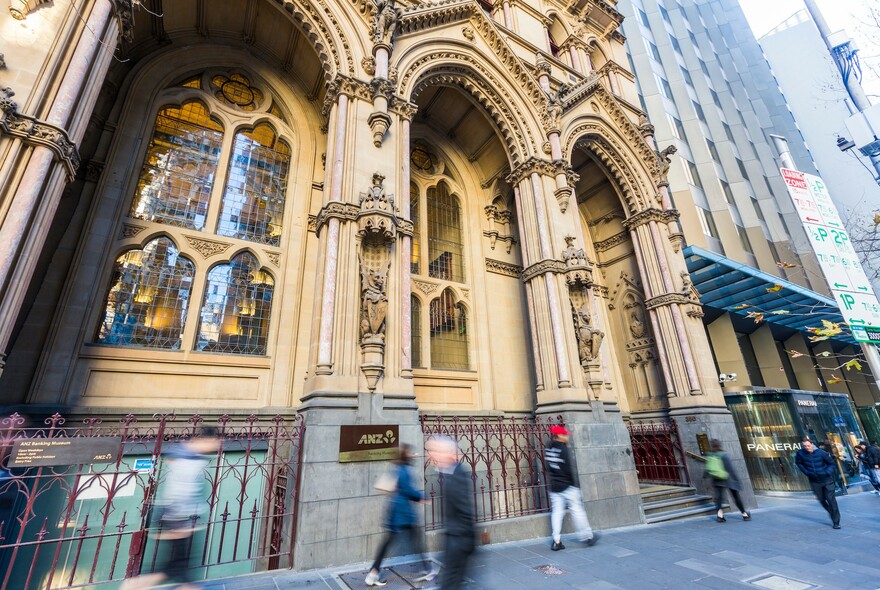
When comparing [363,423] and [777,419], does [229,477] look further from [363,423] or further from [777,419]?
[777,419]

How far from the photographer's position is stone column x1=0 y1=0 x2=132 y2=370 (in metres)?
5.24

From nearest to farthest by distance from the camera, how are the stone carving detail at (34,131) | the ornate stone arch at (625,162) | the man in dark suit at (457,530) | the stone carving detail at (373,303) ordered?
1. the man in dark suit at (457,530)
2. the stone carving detail at (34,131)
3. the stone carving detail at (373,303)
4. the ornate stone arch at (625,162)

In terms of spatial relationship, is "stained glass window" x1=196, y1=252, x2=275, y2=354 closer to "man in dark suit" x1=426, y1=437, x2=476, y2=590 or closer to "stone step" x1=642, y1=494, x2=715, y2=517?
"man in dark suit" x1=426, y1=437, x2=476, y2=590

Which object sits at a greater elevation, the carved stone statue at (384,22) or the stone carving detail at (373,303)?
the carved stone statue at (384,22)

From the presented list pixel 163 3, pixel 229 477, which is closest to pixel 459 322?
pixel 229 477

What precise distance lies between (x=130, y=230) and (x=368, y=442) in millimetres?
7388

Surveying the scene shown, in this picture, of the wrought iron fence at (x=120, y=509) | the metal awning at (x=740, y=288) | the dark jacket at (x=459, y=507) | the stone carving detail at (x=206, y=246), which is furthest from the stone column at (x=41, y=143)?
the metal awning at (x=740, y=288)

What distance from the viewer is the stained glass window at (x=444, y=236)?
13.9 metres

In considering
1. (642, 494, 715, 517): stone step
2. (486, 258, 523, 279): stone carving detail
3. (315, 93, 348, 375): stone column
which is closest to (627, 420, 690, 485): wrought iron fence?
(642, 494, 715, 517): stone step

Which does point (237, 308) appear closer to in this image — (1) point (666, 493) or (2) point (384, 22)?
(2) point (384, 22)

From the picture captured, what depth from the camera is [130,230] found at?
8.98m

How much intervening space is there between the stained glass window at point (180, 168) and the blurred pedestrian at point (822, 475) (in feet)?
49.8

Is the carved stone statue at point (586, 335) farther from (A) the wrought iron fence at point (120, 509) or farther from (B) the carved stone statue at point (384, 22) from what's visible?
(B) the carved stone statue at point (384, 22)

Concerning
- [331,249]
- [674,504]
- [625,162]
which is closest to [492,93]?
[625,162]
